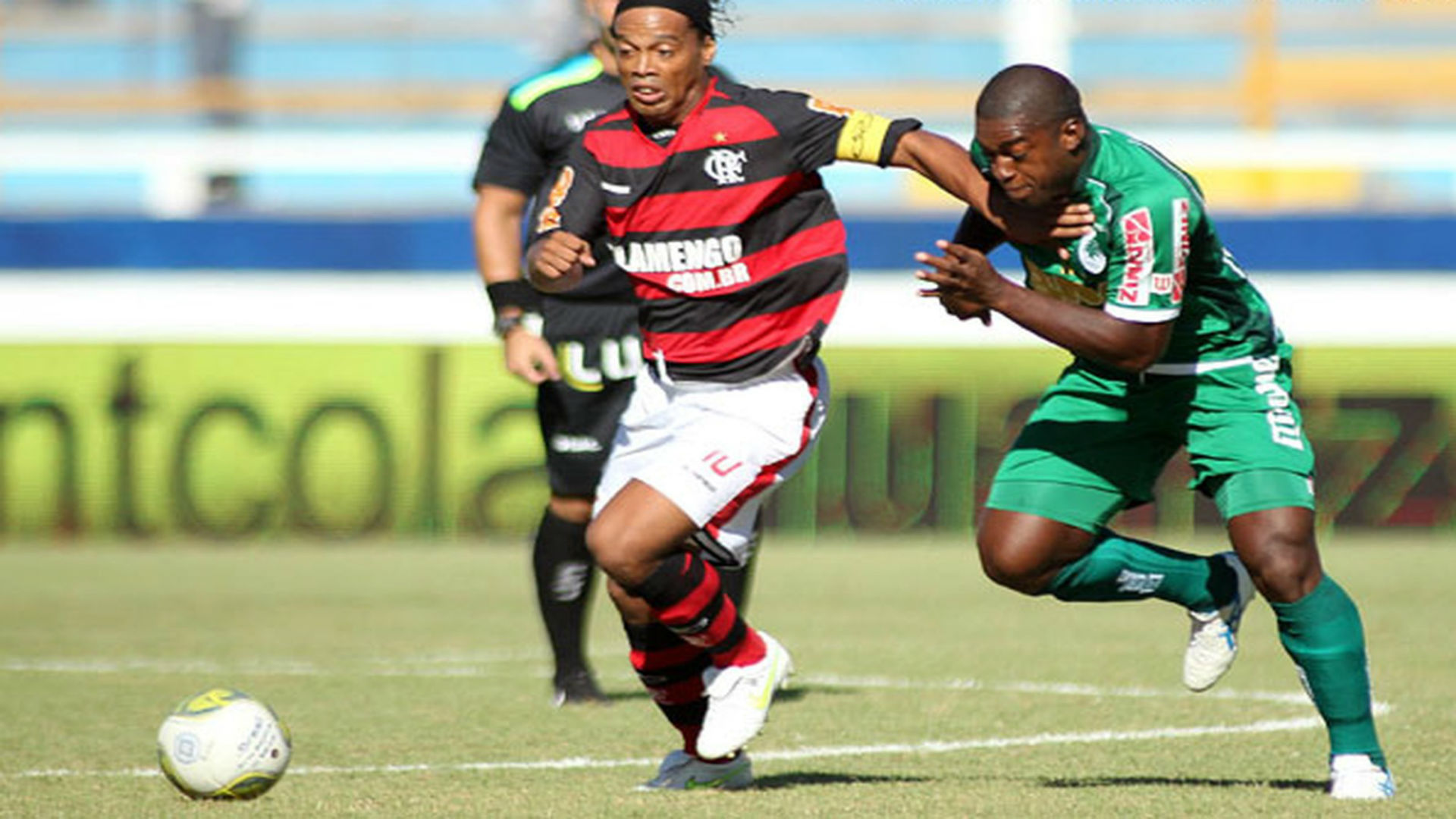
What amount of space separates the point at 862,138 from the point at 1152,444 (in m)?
1.13

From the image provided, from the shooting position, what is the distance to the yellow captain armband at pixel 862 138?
578 centimetres

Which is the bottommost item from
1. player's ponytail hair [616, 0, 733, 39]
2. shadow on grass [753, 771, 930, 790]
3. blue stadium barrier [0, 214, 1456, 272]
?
blue stadium barrier [0, 214, 1456, 272]

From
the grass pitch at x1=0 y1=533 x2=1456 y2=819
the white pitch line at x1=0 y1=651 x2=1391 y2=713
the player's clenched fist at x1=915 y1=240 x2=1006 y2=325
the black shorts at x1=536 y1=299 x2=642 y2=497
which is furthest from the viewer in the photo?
the black shorts at x1=536 y1=299 x2=642 y2=497

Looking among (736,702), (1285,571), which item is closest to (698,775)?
(736,702)

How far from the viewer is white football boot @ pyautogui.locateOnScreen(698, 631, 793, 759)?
18.8 ft

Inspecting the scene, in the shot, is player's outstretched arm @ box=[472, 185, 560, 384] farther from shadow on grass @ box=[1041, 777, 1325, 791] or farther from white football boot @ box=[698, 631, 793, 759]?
shadow on grass @ box=[1041, 777, 1325, 791]

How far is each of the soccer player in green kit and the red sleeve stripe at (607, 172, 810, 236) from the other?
52 cm

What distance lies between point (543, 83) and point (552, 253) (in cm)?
225

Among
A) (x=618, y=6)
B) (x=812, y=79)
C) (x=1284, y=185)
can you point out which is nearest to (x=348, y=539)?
(x=812, y=79)

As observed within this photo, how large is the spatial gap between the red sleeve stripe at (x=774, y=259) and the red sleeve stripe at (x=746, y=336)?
3.8 inches

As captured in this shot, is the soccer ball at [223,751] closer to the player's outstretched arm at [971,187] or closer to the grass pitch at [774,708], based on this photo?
the grass pitch at [774,708]

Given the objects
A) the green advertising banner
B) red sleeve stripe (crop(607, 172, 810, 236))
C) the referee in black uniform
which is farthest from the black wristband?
the green advertising banner

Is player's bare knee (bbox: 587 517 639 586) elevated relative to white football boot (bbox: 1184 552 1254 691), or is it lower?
elevated

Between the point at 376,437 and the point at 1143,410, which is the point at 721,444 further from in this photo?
the point at 376,437
